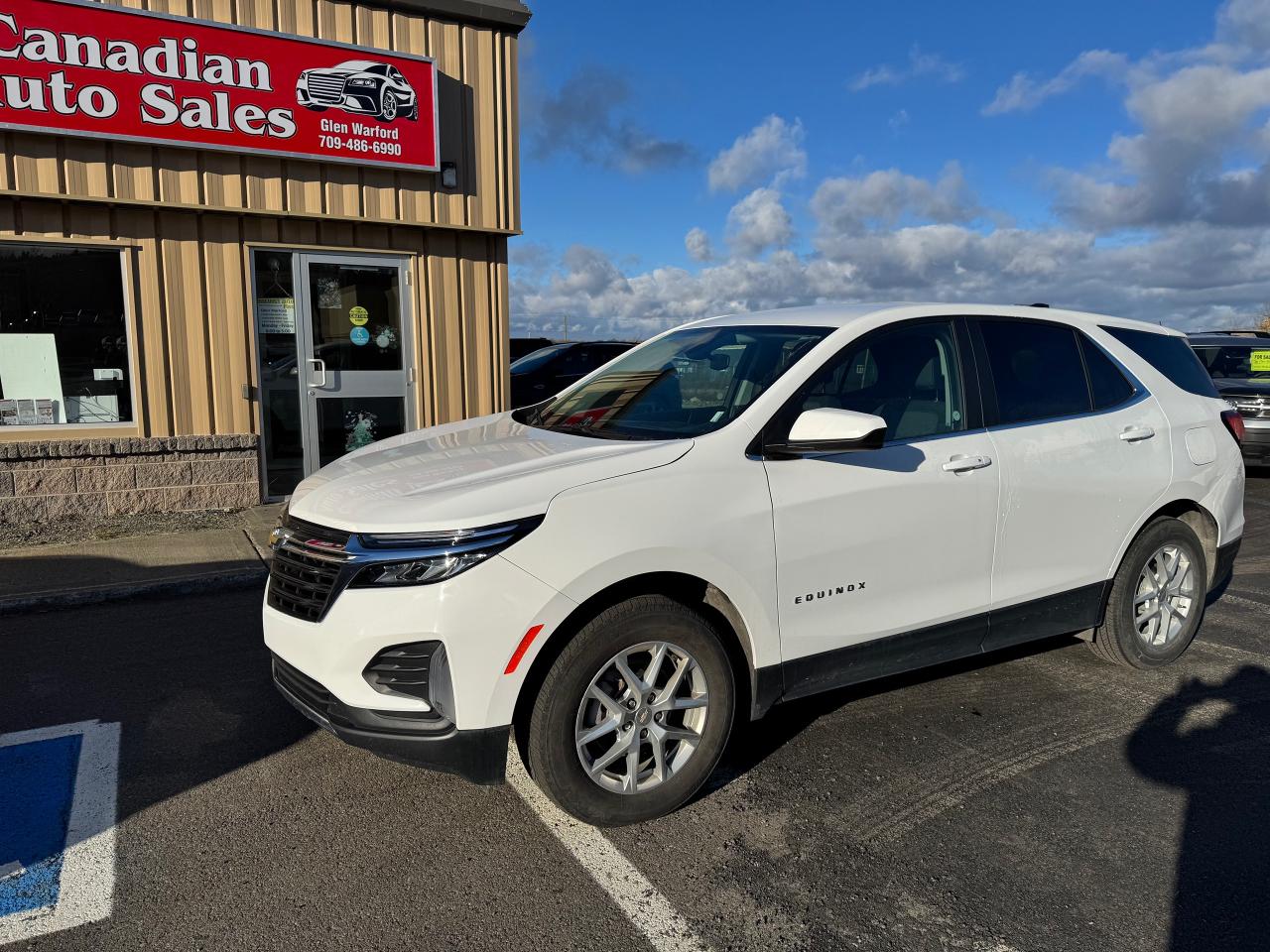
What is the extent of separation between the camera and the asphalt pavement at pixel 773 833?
2.68 meters

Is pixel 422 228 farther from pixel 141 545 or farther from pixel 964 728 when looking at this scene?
pixel 964 728

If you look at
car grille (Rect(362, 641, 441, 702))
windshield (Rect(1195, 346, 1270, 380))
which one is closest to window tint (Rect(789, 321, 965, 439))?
car grille (Rect(362, 641, 441, 702))

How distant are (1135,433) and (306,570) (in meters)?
3.74

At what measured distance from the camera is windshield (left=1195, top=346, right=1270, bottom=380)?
12.2m

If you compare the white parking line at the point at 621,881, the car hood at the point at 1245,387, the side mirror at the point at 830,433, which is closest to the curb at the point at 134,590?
the white parking line at the point at 621,881

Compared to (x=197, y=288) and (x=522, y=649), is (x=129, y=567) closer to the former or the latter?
(x=197, y=288)

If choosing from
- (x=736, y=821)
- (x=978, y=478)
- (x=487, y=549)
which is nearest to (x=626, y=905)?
(x=736, y=821)

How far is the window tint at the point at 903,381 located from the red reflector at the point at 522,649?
1.44 meters

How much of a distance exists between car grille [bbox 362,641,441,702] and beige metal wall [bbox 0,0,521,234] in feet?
21.1

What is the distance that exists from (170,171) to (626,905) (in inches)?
291

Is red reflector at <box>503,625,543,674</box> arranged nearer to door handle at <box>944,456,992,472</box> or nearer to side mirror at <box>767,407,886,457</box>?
side mirror at <box>767,407,886,457</box>

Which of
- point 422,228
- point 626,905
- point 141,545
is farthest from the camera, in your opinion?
point 422,228

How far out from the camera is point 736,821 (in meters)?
3.25

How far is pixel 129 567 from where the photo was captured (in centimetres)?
645
